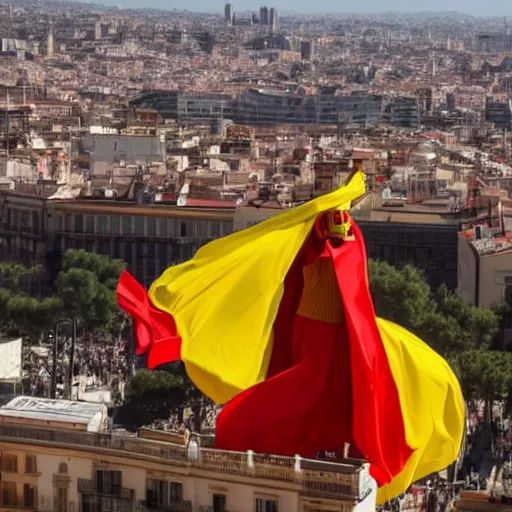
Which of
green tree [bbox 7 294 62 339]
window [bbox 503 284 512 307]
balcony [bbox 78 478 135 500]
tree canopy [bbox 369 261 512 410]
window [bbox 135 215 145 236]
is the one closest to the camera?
balcony [bbox 78 478 135 500]

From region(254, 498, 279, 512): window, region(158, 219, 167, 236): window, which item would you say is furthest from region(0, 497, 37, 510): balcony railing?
region(158, 219, 167, 236): window

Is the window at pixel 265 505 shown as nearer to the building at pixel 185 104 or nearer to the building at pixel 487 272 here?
the building at pixel 487 272

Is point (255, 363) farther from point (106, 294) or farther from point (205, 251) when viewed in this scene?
point (106, 294)

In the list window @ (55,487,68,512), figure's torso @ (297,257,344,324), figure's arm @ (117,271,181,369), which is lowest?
window @ (55,487,68,512)

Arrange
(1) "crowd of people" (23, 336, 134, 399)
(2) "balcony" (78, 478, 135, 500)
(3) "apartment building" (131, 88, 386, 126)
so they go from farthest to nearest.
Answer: (3) "apartment building" (131, 88, 386, 126) < (1) "crowd of people" (23, 336, 134, 399) < (2) "balcony" (78, 478, 135, 500)

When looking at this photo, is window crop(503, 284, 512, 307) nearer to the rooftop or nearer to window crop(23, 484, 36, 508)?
the rooftop

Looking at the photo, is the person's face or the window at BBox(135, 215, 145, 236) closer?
the person's face

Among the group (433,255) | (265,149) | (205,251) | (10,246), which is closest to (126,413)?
(205,251)
